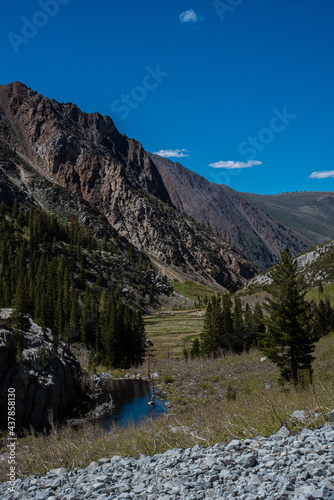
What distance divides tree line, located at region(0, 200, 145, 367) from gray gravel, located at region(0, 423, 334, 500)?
3147 cm

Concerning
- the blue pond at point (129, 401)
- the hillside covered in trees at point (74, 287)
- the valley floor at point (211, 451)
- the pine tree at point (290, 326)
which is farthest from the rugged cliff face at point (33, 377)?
the valley floor at point (211, 451)

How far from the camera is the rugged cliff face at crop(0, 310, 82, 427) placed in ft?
111

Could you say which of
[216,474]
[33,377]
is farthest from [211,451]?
[33,377]

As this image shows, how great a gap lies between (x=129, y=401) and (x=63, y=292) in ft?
165

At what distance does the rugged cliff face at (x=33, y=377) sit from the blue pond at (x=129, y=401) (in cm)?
584

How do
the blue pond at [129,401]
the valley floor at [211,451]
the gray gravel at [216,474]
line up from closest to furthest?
the gray gravel at [216,474]
the valley floor at [211,451]
the blue pond at [129,401]

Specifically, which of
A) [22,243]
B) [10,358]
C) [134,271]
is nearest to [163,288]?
[134,271]

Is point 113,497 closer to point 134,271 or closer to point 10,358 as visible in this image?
point 10,358

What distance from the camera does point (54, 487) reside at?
10.6 metres

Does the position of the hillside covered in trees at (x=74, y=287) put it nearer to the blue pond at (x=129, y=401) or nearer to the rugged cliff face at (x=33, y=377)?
the rugged cliff face at (x=33, y=377)

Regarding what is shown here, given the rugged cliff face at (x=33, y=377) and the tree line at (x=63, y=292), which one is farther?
the tree line at (x=63, y=292)

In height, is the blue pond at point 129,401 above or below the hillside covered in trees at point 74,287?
below

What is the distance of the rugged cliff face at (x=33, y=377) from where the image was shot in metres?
34.0

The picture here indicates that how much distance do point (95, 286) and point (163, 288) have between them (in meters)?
51.6
